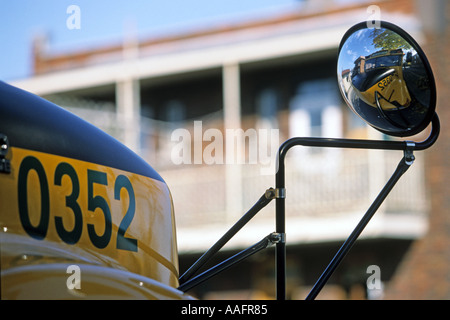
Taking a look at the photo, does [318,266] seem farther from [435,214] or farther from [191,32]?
[191,32]

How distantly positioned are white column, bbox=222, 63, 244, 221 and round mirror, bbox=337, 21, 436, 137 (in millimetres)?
12156

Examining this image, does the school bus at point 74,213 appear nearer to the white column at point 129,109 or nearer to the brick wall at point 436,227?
the brick wall at point 436,227

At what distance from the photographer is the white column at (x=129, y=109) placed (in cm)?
1495

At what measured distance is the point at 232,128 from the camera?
1476cm

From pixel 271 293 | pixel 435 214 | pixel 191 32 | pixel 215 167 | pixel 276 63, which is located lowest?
pixel 271 293

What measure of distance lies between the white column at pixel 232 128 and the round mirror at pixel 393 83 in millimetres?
12156

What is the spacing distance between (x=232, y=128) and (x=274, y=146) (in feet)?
2.66

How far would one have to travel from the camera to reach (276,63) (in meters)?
15.1

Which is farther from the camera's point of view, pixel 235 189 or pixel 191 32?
pixel 191 32

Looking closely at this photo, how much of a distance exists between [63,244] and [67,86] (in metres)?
15.3

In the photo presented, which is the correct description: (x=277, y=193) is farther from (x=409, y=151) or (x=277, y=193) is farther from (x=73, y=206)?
(x=73, y=206)

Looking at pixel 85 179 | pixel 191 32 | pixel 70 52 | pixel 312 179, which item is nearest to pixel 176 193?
pixel 312 179

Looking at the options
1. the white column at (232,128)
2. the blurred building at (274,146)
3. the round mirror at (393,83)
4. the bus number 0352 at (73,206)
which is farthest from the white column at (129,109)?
the round mirror at (393,83)
